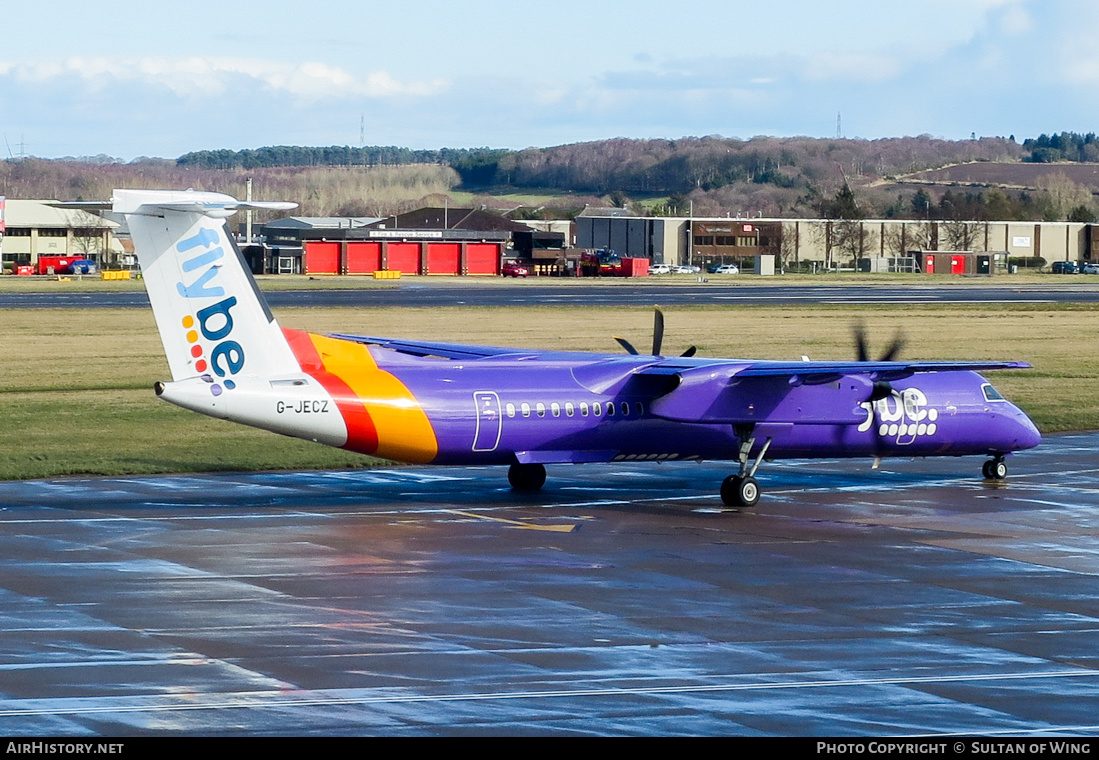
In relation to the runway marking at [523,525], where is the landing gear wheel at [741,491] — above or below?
above

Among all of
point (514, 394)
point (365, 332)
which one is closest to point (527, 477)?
point (514, 394)

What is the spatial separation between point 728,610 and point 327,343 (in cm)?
1049

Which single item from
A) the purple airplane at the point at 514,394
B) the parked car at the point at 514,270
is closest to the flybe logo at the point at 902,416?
the purple airplane at the point at 514,394

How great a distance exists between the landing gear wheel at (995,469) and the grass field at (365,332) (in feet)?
31.3

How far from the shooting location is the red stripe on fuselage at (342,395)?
2619 cm

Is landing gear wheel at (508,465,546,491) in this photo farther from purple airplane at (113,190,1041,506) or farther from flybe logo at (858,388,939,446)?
flybe logo at (858,388,939,446)

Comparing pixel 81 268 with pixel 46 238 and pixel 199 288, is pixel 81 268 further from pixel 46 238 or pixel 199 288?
pixel 199 288

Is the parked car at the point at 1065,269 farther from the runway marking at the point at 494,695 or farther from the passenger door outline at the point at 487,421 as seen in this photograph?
the runway marking at the point at 494,695

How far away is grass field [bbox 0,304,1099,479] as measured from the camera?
35500 millimetres

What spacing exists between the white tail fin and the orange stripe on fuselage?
77 centimetres

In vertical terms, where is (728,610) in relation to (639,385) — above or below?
below

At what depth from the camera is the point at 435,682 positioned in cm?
1566

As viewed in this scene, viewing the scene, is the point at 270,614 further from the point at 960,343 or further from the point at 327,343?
the point at 960,343
